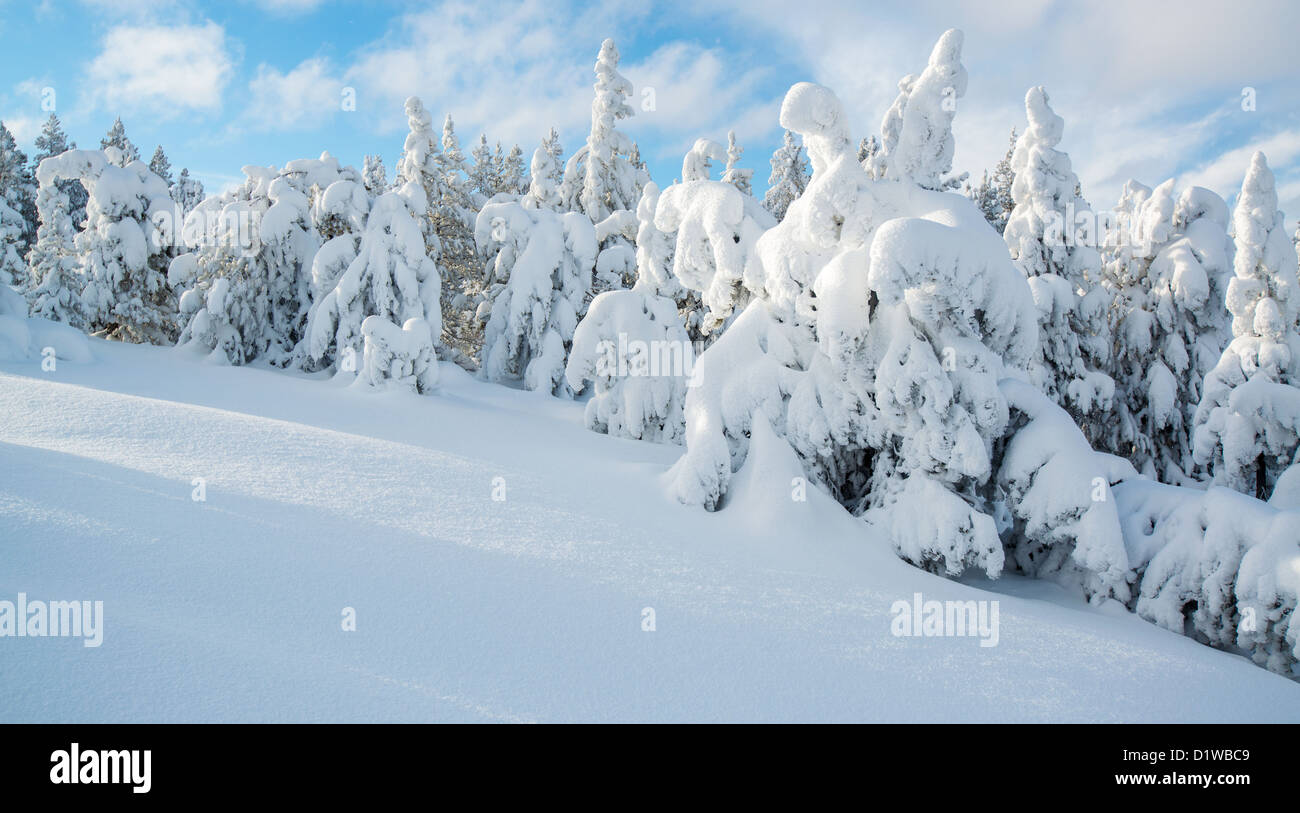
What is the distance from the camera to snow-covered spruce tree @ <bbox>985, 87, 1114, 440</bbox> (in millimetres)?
15812

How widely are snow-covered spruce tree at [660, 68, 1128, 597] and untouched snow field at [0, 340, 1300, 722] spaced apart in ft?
1.47

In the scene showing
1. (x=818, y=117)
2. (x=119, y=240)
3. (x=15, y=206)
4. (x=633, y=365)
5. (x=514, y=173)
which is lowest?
(x=633, y=365)

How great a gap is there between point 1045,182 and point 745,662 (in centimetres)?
1665

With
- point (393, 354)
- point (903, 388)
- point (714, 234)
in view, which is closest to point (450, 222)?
point (393, 354)

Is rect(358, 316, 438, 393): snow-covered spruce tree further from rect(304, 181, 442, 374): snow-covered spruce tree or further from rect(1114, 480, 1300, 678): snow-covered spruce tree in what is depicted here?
rect(1114, 480, 1300, 678): snow-covered spruce tree

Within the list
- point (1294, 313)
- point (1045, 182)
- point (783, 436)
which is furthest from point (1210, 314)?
point (783, 436)

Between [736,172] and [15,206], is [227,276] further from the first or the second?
[15,206]

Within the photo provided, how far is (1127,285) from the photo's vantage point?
724 inches

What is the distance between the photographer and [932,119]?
297 inches

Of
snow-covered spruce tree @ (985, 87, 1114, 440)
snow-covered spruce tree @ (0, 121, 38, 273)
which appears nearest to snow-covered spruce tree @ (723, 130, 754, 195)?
snow-covered spruce tree @ (985, 87, 1114, 440)

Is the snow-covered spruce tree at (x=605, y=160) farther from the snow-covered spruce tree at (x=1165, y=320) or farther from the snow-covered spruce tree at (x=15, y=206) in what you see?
the snow-covered spruce tree at (x=15, y=206)

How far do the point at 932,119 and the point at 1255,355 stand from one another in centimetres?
1074

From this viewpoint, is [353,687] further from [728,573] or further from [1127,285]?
[1127,285]

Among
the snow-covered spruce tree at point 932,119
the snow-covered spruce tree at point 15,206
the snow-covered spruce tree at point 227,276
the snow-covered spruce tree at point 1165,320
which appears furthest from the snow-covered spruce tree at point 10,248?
the snow-covered spruce tree at point 1165,320
